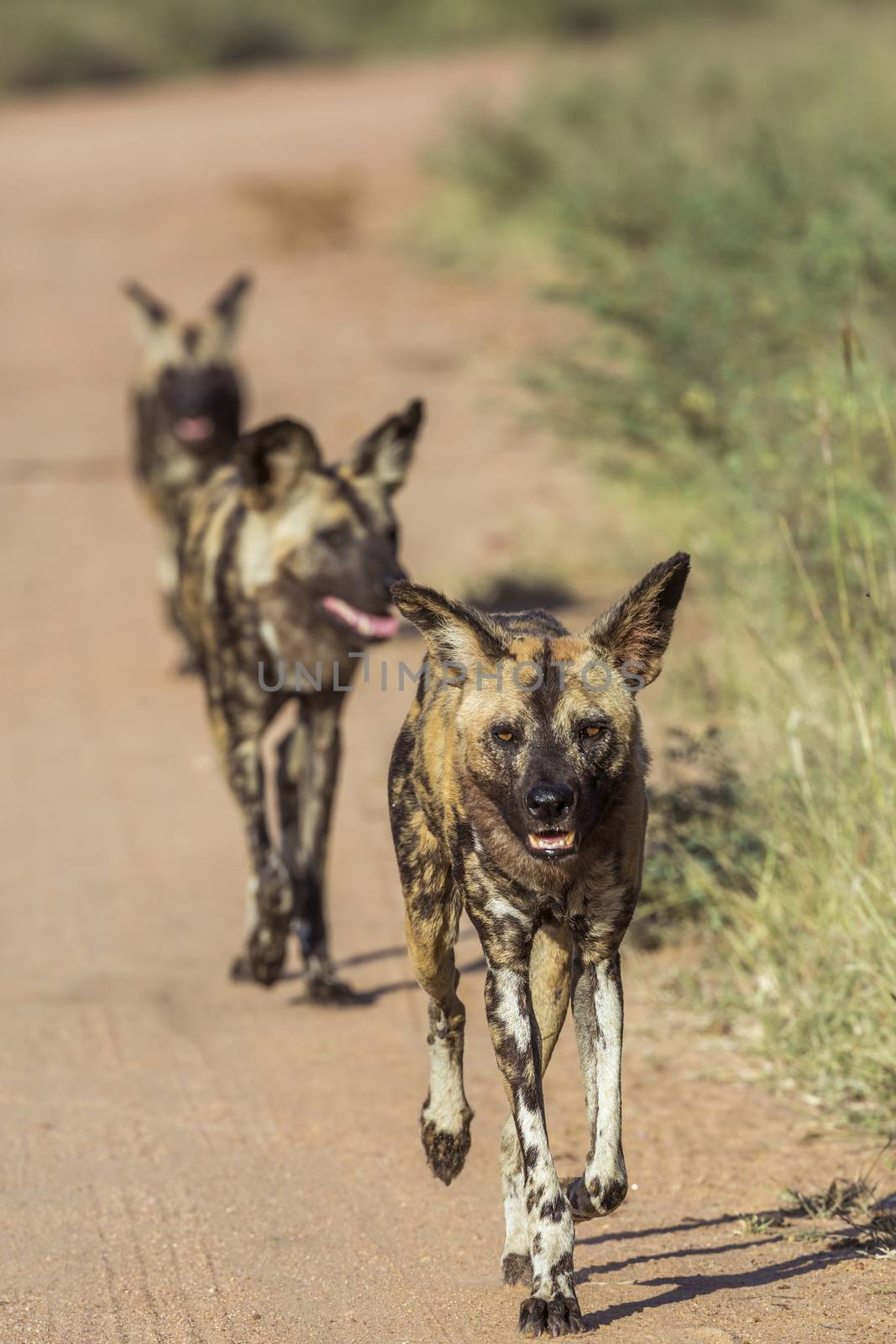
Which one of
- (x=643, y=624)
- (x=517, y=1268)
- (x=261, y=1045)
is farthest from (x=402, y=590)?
(x=261, y=1045)

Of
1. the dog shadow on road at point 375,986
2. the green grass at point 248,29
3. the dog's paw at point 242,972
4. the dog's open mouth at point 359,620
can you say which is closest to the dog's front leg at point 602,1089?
the dog shadow on road at point 375,986

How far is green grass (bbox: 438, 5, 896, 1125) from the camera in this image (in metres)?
4.70

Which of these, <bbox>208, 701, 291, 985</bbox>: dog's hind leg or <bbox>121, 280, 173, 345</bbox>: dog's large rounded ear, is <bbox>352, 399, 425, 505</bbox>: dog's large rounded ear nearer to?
<bbox>208, 701, 291, 985</bbox>: dog's hind leg

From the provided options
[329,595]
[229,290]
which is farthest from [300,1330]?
[229,290]

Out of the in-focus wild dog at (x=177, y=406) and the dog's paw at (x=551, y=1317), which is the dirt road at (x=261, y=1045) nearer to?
the dog's paw at (x=551, y=1317)

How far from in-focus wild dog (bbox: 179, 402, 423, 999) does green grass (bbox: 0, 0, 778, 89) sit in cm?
2267

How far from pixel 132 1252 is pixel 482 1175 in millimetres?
850

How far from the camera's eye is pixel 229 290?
32.9 ft

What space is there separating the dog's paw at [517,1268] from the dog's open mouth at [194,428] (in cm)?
621

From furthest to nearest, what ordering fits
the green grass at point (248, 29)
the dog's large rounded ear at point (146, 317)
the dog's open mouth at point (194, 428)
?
the green grass at point (248, 29) < the dog's large rounded ear at point (146, 317) < the dog's open mouth at point (194, 428)

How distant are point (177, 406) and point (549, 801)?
21.2ft

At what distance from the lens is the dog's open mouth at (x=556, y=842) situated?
320cm

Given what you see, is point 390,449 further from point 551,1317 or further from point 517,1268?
point 551,1317

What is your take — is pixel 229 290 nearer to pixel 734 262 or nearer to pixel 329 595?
pixel 734 262
